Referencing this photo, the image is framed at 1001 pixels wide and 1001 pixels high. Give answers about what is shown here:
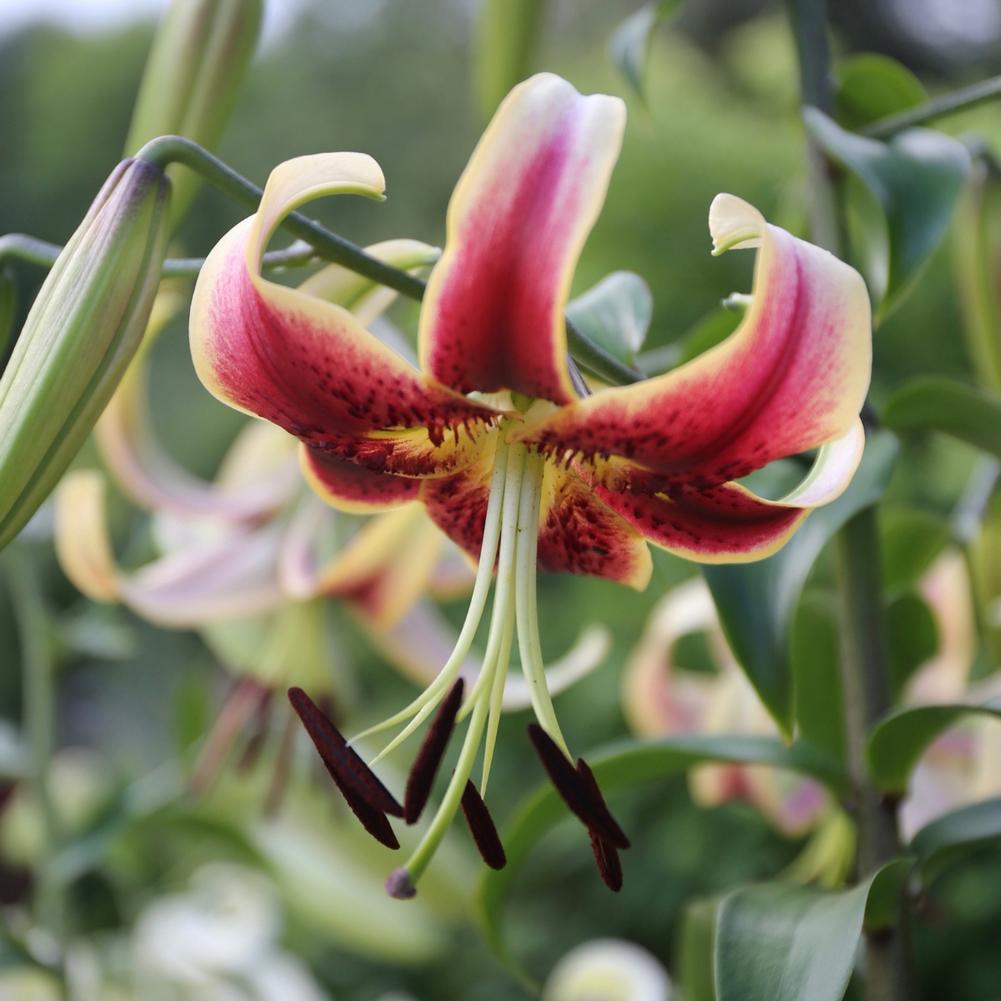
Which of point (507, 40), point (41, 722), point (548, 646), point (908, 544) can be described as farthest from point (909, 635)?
point (548, 646)

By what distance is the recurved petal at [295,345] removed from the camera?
25 cm

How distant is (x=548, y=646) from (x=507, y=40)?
4.73ft

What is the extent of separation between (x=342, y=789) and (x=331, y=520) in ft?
1.07

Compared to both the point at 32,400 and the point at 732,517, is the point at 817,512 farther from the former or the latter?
the point at 32,400

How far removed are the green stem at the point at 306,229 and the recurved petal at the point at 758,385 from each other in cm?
3

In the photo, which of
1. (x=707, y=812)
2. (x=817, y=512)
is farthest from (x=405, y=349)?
(x=707, y=812)

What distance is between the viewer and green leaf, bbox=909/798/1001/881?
0.40 meters

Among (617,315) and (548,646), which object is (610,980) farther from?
(548,646)

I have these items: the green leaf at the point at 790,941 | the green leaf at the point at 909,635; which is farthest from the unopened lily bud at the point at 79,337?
the green leaf at the point at 909,635

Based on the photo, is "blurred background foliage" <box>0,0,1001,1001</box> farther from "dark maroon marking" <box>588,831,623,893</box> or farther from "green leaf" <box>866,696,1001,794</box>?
"dark maroon marking" <box>588,831,623,893</box>

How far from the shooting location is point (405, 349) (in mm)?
457

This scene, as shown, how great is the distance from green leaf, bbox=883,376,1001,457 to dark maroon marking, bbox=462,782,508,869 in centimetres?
20

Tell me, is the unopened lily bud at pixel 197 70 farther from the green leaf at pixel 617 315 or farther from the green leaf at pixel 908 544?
the green leaf at pixel 908 544

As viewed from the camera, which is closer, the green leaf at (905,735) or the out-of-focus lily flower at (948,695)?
the green leaf at (905,735)
